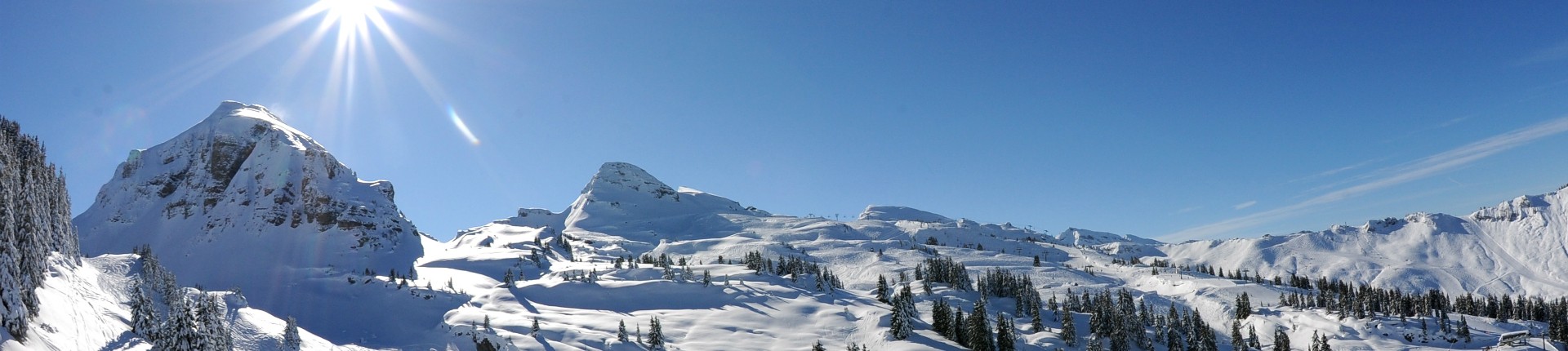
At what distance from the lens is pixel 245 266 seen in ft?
558

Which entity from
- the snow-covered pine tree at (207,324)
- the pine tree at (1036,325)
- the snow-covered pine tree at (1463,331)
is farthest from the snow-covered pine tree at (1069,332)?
the snow-covered pine tree at (207,324)

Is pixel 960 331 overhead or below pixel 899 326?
below

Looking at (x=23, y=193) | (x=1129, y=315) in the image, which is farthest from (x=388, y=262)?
(x=1129, y=315)

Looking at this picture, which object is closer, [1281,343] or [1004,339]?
[1004,339]

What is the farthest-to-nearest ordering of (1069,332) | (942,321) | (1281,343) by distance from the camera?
1. (1281,343)
2. (1069,332)
3. (942,321)

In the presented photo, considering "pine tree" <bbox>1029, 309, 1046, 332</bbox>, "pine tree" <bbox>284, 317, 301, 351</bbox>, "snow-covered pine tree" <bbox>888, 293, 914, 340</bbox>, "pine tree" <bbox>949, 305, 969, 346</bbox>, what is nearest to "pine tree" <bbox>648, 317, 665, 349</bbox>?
"snow-covered pine tree" <bbox>888, 293, 914, 340</bbox>

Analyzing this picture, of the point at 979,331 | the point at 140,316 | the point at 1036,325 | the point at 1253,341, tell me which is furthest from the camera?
the point at 1253,341

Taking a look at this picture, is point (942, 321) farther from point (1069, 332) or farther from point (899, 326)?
point (1069, 332)

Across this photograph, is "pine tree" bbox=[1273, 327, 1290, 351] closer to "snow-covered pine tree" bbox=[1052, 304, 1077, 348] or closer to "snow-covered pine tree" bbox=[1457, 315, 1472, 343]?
"snow-covered pine tree" bbox=[1457, 315, 1472, 343]

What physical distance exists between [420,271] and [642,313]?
74.8 m

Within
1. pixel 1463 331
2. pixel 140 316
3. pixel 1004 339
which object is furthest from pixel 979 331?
pixel 1463 331

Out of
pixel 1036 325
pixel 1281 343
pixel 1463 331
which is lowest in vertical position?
pixel 1281 343

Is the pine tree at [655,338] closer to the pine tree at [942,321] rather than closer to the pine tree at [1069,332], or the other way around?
the pine tree at [942,321]

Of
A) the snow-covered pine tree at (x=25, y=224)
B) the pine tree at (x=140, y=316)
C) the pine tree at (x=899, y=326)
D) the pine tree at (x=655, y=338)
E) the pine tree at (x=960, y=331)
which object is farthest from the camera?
the pine tree at (x=960, y=331)
